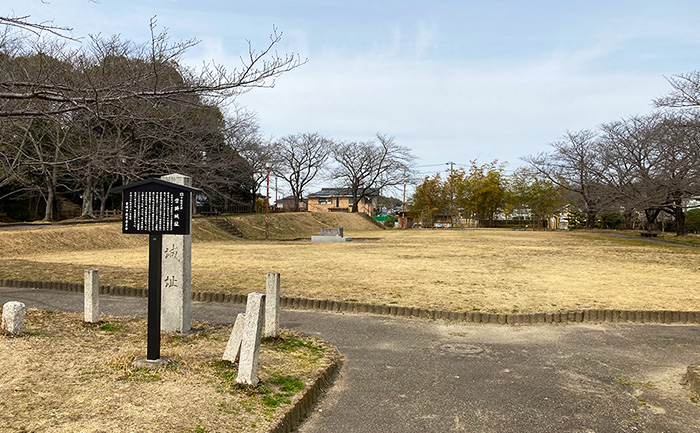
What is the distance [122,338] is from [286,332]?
66.8 inches

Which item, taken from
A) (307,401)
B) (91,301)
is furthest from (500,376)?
(91,301)

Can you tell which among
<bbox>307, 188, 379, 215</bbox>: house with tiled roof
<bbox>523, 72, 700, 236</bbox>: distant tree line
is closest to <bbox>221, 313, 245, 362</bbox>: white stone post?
<bbox>523, 72, 700, 236</bbox>: distant tree line

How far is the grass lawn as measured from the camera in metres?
3.09

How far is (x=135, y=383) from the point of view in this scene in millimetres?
3768

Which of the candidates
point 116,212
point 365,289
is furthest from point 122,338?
point 116,212

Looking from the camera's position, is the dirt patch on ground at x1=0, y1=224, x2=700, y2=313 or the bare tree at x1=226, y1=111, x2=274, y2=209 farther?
the bare tree at x1=226, y1=111, x2=274, y2=209

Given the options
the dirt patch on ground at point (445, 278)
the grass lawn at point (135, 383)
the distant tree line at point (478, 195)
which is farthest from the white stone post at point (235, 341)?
the distant tree line at point (478, 195)

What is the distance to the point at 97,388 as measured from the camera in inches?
142

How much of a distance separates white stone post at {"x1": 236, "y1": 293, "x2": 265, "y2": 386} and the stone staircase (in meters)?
24.9

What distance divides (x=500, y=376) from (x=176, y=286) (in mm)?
3522

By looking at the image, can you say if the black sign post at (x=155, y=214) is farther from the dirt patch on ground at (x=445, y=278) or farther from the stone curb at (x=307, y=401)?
the dirt patch on ground at (x=445, y=278)

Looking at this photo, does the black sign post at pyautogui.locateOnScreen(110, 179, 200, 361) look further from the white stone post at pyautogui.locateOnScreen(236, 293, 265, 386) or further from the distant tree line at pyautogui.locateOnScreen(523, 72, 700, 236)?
the distant tree line at pyautogui.locateOnScreen(523, 72, 700, 236)

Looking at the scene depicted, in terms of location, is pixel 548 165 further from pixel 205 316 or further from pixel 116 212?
pixel 205 316

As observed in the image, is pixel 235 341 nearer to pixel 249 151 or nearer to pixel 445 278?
pixel 445 278
